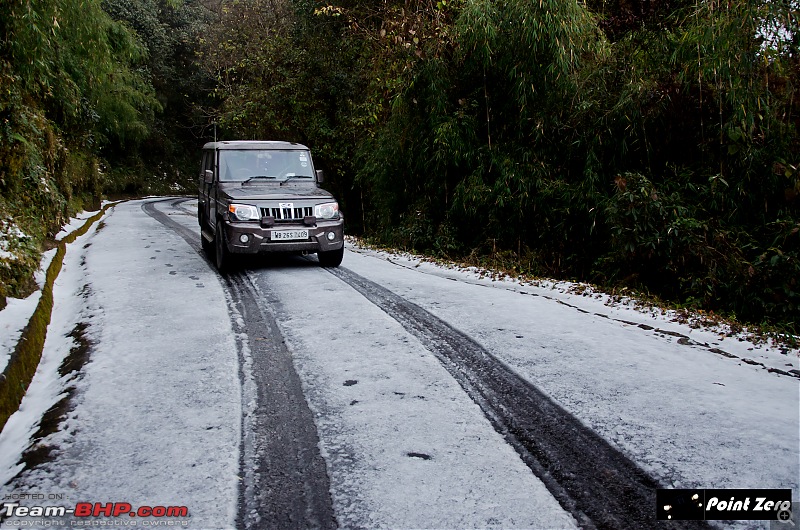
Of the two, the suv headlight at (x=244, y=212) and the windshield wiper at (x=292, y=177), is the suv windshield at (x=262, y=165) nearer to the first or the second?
the windshield wiper at (x=292, y=177)

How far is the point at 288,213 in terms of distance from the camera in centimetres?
826

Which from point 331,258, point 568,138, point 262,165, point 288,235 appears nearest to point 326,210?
point 288,235

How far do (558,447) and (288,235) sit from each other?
5701mm

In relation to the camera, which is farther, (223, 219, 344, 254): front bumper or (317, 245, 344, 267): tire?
(317, 245, 344, 267): tire

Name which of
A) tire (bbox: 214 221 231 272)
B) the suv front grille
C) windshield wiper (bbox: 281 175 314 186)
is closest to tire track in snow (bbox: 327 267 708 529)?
the suv front grille

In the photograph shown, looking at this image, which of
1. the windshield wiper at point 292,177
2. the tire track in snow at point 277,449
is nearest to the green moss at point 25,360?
the tire track in snow at point 277,449

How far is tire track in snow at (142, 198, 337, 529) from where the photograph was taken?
2680 millimetres

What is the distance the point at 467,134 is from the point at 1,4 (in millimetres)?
6996

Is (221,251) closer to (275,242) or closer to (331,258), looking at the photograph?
(275,242)

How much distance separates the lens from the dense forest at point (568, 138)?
6930 millimetres

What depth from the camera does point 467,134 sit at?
1040cm

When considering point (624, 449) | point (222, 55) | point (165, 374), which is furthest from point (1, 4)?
point (222, 55)

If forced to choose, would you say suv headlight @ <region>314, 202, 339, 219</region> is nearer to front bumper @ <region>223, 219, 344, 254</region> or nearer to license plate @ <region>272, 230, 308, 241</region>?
front bumper @ <region>223, 219, 344, 254</region>

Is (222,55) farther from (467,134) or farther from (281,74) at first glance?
(467,134)
